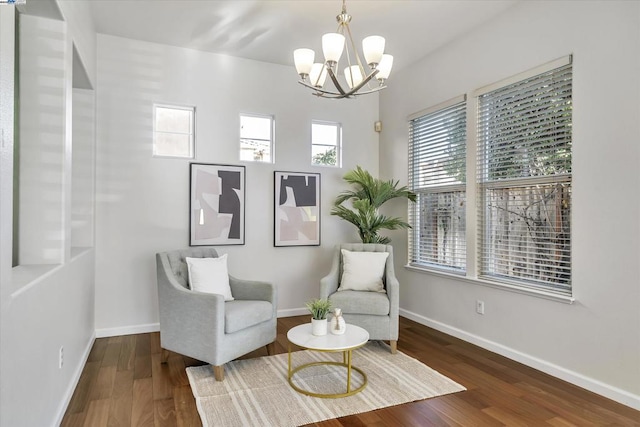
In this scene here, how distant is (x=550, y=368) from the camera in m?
2.96

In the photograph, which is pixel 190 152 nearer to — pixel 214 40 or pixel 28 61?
pixel 214 40

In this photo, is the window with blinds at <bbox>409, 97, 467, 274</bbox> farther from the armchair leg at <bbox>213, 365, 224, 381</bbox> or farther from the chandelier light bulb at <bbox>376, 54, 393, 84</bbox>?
the armchair leg at <bbox>213, 365, 224, 381</bbox>

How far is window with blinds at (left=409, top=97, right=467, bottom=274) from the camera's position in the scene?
12.8 ft

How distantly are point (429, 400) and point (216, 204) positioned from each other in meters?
2.80

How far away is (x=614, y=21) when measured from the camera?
2.58m

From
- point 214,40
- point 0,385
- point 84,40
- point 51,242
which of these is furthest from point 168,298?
point 214,40

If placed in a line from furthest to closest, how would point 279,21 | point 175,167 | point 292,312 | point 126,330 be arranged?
1. point 292,312
2. point 175,167
3. point 126,330
4. point 279,21

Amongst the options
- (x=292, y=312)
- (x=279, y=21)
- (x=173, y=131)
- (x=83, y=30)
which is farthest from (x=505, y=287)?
(x=83, y=30)

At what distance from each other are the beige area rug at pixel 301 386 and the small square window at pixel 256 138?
7.37 ft

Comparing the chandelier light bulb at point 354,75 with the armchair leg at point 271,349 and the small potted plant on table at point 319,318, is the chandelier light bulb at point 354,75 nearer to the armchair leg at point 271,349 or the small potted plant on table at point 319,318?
the small potted plant on table at point 319,318

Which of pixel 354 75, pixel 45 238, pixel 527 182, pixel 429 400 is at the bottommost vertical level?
pixel 429 400

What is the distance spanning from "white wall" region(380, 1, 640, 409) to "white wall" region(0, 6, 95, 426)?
3.27 m

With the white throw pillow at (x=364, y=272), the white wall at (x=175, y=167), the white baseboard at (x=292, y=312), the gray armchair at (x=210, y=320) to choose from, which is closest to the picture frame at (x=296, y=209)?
the white wall at (x=175, y=167)

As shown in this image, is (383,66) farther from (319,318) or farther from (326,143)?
(326,143)
